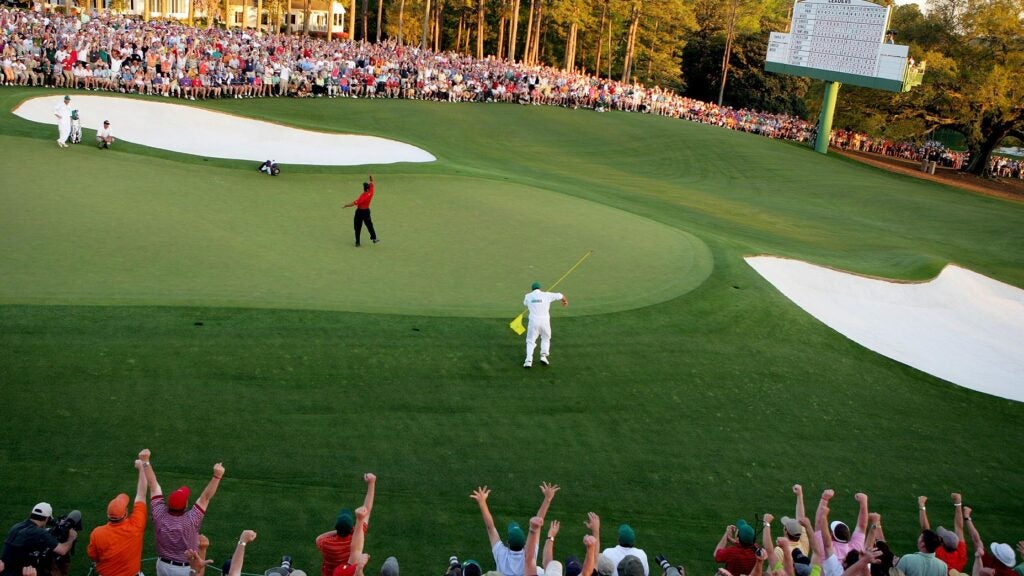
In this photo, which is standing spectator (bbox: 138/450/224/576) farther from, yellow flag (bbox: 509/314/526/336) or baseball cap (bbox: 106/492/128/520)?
yellow flag (bbox: 509/314/526/336)

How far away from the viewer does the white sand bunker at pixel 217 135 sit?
27656 millimetres

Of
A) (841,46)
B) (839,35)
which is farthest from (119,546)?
(839,35)

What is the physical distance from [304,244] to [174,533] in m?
11.9

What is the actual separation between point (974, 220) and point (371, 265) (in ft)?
105

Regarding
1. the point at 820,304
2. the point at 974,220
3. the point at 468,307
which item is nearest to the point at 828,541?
the point at 468,307

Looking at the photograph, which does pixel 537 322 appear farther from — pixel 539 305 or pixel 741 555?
pixel 741 555

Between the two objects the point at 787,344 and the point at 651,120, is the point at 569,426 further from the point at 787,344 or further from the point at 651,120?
the point at 651,120

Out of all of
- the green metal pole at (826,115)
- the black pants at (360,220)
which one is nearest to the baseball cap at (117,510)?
the black pants at (360,220)

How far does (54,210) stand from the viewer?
61.1 feet

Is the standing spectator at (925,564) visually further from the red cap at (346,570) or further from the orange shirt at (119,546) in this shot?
the orange shirt at (119,546)

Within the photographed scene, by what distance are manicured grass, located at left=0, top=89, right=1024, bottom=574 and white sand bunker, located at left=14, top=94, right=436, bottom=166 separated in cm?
270

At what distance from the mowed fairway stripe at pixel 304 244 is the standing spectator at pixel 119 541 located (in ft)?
25.3

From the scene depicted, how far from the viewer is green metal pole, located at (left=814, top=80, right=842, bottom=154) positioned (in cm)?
5056

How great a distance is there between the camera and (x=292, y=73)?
1558 inches
